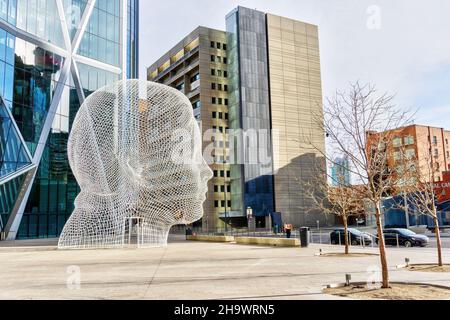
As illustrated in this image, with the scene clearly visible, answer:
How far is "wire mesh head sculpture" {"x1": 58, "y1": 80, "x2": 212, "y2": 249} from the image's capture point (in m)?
26.2

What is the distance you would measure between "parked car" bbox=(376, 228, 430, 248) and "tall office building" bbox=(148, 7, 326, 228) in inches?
1870

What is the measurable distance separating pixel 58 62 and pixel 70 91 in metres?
3.07

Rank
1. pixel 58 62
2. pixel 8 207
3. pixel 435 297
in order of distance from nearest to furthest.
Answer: pixel 435 297
pixel 8 207
pixel 58 62

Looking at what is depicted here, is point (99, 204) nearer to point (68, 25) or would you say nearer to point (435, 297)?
point (435, 297)

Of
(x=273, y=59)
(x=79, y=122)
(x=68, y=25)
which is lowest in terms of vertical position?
(x=79, y=122)

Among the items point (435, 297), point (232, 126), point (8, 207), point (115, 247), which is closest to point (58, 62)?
point (8, 207)

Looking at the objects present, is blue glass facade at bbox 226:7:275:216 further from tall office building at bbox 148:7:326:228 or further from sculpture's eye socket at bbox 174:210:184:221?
sculpture's eye socket at bbox 174:210:184:221

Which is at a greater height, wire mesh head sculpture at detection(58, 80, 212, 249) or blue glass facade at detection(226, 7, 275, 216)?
blue glass facade at detection(226, 7, 275, 216)

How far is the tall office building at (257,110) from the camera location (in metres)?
76.2

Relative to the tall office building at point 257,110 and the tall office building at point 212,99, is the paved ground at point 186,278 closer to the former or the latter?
the tall office building at point 212,99

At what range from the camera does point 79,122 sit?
2658cm

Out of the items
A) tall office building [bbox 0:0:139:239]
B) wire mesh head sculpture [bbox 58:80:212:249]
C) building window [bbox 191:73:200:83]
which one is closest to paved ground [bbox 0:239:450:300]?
wire mesh head sculpture [bbox 58:80:212:249]

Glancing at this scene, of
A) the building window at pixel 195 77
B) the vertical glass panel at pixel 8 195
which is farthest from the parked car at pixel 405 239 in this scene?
the building window at pixel 195 77
